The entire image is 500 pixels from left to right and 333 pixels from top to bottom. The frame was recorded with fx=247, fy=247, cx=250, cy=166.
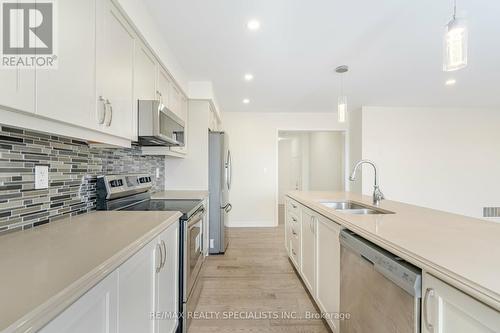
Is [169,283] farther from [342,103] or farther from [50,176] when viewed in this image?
[342,103]

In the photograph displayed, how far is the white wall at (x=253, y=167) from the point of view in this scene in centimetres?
527

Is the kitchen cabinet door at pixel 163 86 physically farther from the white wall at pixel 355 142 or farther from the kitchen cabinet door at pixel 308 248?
the white wall at pixel 355 142

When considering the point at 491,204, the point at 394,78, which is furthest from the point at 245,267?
the point at 491,204

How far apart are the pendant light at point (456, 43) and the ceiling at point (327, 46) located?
6cm

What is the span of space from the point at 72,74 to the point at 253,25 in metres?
1.54

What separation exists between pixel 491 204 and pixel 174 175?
6253 mm

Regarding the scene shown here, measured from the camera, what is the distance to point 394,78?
3416mm

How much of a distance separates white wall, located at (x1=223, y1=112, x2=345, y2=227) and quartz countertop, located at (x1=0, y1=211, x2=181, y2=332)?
3871 millimetres

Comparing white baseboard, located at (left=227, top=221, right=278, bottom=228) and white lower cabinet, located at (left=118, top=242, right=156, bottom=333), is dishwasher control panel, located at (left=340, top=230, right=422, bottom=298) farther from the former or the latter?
white baseboard, located at (left=227, top=221, right=278, bottom=228)

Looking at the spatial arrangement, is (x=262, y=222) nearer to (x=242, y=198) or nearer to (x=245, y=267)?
(x=242, y=198)

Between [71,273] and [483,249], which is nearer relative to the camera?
[71,273]

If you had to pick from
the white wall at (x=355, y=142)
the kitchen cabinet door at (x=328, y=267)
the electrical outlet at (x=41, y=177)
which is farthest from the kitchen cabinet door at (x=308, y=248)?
the white wall at (x=355, y=142)

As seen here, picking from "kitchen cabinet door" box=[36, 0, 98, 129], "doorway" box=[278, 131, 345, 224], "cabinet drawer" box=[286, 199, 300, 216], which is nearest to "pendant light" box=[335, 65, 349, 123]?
"cabinet drawer" box=[286, 199, 300, 216]

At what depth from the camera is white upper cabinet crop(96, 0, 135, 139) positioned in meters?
1.33
